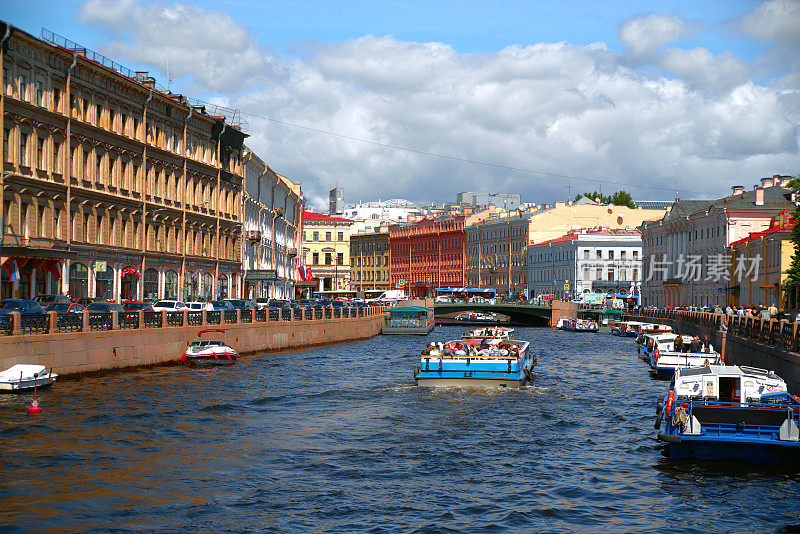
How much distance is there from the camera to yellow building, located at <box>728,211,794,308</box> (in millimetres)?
77750

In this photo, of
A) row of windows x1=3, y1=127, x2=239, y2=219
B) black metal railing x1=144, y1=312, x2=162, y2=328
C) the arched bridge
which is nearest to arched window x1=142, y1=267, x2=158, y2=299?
row of windows x1=3, y1=127, x2=239, y2=219

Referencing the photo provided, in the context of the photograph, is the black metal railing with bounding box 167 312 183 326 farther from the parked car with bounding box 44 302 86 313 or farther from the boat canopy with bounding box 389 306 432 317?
the boat canopy with bounding box 389 306 432 317

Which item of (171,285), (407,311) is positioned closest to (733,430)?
(171,285)

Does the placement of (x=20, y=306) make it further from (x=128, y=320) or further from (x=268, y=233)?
(x=268, y=233)

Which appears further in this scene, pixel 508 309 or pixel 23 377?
pixel 508 309

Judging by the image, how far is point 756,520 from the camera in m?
18.5

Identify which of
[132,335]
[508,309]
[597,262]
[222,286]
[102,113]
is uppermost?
[102,113]

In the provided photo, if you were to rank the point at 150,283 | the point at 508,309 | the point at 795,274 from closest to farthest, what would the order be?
the point at 150,283 < the point at 795,274 < the point at 508,309

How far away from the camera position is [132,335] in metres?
39.7

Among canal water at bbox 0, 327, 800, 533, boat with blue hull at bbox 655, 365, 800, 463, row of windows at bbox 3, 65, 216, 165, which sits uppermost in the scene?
row of windows at bbox 3, 65, 216, 165

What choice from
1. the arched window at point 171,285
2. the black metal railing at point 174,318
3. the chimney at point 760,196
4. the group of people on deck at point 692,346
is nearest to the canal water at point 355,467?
the black metal railing at point 174,318

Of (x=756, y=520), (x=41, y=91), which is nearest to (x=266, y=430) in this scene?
(x=756, y=520)

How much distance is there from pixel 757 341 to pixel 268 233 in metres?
58.9

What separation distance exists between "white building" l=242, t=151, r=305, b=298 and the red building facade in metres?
47.5
